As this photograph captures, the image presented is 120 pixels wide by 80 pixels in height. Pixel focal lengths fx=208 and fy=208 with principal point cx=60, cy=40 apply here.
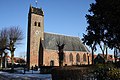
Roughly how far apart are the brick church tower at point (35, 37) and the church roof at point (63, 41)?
248 centimetres

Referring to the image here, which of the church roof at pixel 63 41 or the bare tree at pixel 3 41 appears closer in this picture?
the bare tree at pixel 3 41

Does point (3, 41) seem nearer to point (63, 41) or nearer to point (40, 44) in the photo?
point (40, 44)

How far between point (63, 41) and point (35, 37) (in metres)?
12.0

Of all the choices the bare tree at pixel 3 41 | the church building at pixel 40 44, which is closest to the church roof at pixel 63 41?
the church building at pixel 40 44

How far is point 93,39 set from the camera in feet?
98.3

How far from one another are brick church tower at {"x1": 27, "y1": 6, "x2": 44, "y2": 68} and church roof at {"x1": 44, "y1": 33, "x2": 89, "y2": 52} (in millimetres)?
2480

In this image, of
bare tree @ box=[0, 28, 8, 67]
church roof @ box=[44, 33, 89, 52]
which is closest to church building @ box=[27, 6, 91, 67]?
church roof @ box=[44, 33, 89, 52]

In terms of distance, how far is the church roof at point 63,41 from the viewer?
226 feet

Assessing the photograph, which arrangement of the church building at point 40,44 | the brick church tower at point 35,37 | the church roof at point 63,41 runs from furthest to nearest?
the church roof at point 63,41 → the church building at point 40,44 → the brick church tower at point 35,37

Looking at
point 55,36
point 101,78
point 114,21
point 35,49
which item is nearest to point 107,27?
point 114,21

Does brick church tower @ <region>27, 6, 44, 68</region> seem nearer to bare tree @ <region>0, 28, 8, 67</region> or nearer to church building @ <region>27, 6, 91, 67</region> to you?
church building @ <region>27, 6, 91, 67</region>

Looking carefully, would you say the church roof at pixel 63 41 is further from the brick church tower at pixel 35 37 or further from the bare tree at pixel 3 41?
the bare tree at pixel 3 41

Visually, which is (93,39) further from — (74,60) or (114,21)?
(74,60)

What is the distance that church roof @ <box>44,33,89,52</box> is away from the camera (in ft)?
226
